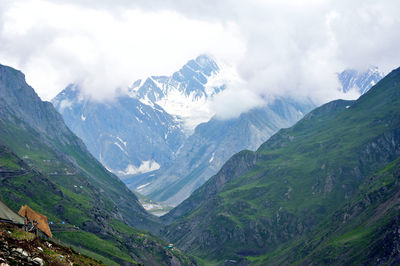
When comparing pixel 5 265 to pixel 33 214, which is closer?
pixel 5 265

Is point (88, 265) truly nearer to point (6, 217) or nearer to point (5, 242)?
point (6, 217)

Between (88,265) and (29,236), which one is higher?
(29,236)

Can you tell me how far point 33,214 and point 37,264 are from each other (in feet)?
86.6

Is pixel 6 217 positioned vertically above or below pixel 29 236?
above

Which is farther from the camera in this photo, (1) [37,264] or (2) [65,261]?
(2) [65,261]

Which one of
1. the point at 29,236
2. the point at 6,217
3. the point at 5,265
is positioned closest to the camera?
the point at 5,265

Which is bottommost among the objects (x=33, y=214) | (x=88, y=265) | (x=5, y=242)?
(x=88, y=265)

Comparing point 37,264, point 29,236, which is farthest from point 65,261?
point 37,264

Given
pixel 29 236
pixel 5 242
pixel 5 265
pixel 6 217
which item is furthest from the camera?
pixel 6 217

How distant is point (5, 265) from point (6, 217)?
111 feet

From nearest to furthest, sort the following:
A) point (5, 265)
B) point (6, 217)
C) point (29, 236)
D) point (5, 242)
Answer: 1. point (5, 265)
2. point (5, 242)
3. point (29, 236)
4. point (6, 217)

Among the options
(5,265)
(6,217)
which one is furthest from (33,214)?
(5,265)

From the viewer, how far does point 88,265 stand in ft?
364

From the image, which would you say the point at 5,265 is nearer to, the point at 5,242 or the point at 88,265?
the point at 5,242
